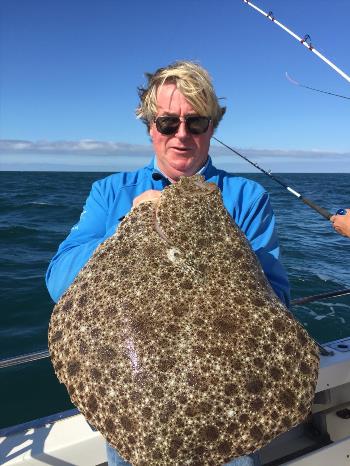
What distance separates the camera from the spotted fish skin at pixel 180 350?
68.1 inches

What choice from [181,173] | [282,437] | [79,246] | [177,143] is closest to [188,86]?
[177,143]

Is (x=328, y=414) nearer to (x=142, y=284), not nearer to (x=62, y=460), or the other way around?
(x=62, y=460)

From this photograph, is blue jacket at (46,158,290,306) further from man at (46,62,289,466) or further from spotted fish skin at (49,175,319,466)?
spotted fish skin at (49,175,319,466)

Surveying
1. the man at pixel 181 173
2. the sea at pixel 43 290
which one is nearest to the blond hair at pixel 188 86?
the man at pixel 181 173

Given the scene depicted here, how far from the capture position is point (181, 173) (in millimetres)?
3119

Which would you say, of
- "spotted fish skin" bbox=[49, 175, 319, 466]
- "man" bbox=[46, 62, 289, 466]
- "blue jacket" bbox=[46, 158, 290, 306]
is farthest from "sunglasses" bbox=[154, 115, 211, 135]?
"spotted fish skin" bbox=[49, 175, 319, 466]

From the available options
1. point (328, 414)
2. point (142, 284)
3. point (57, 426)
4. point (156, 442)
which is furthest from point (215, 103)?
point (328, 414)

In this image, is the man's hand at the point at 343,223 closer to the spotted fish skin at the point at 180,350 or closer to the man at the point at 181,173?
the man at the point at 181,173

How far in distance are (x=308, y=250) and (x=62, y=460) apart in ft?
49.4

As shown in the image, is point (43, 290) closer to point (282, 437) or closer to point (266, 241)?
point (282, 437)

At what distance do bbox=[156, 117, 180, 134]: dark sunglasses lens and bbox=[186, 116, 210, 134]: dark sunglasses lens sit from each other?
0.28 feet

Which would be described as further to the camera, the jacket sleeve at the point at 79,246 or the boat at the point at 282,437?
the boat at the point at 282,437

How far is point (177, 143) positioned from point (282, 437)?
3058mm

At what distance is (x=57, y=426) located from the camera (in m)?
3.36
